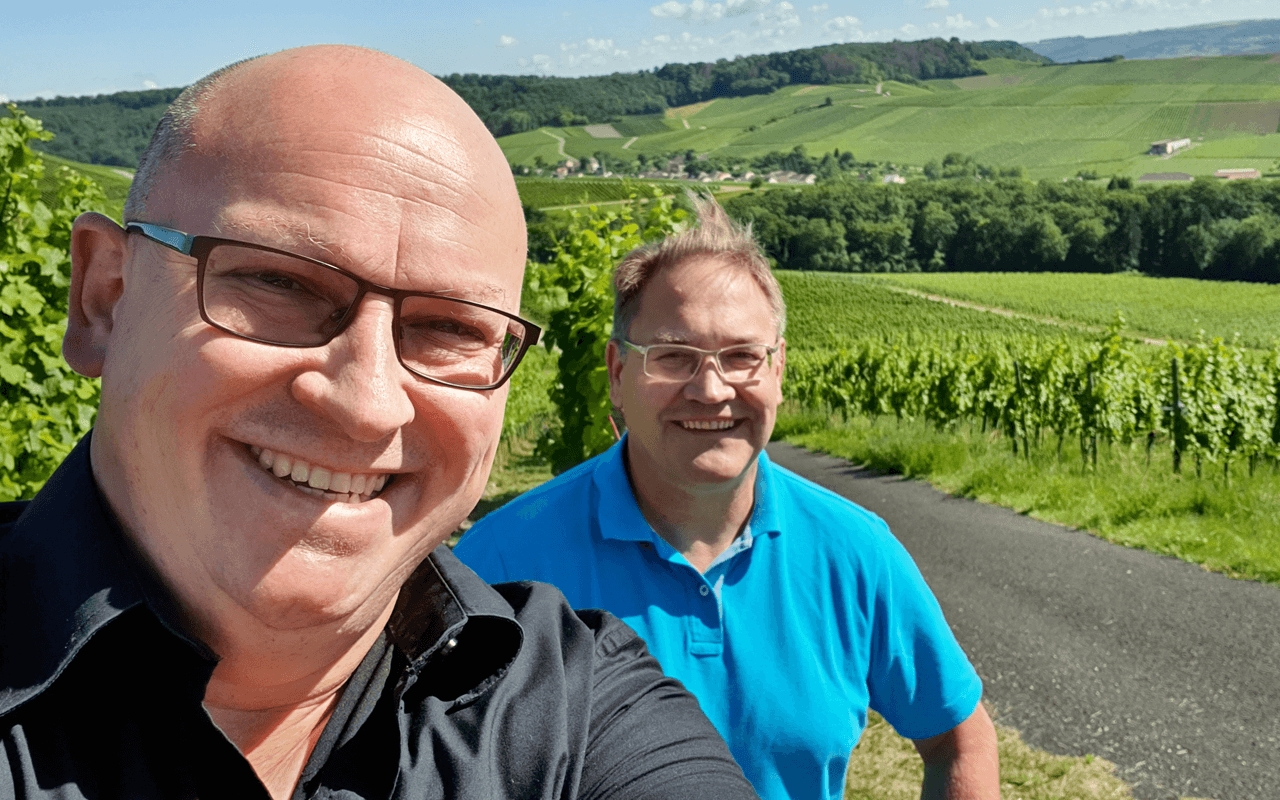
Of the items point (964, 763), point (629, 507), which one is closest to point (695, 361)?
point (629, 507)

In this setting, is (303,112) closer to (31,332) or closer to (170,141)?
(170,141)

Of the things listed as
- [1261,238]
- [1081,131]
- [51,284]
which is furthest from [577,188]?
[51,284]

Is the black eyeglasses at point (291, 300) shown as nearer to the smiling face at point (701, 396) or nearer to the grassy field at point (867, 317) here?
the smiling face at point (701, 396)

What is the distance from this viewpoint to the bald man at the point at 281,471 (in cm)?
90

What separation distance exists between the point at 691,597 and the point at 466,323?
129 centimetres

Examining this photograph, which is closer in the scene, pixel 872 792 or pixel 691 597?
pixel 691 597

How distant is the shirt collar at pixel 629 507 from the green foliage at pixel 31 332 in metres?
3.29

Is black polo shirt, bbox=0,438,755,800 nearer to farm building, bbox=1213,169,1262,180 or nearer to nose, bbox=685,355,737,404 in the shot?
nose, bbox=685,355,737,404

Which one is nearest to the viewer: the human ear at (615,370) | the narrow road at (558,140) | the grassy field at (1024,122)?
the human ear at (615,370)

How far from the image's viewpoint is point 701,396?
2.34 metres

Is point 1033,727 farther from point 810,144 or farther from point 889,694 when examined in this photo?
point 810,144

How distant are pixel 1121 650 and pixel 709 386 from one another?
679cm

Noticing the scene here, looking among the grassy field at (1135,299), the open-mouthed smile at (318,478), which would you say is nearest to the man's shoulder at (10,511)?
the open-mouthed smile at (318,478)

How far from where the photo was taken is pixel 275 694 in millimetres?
1021
